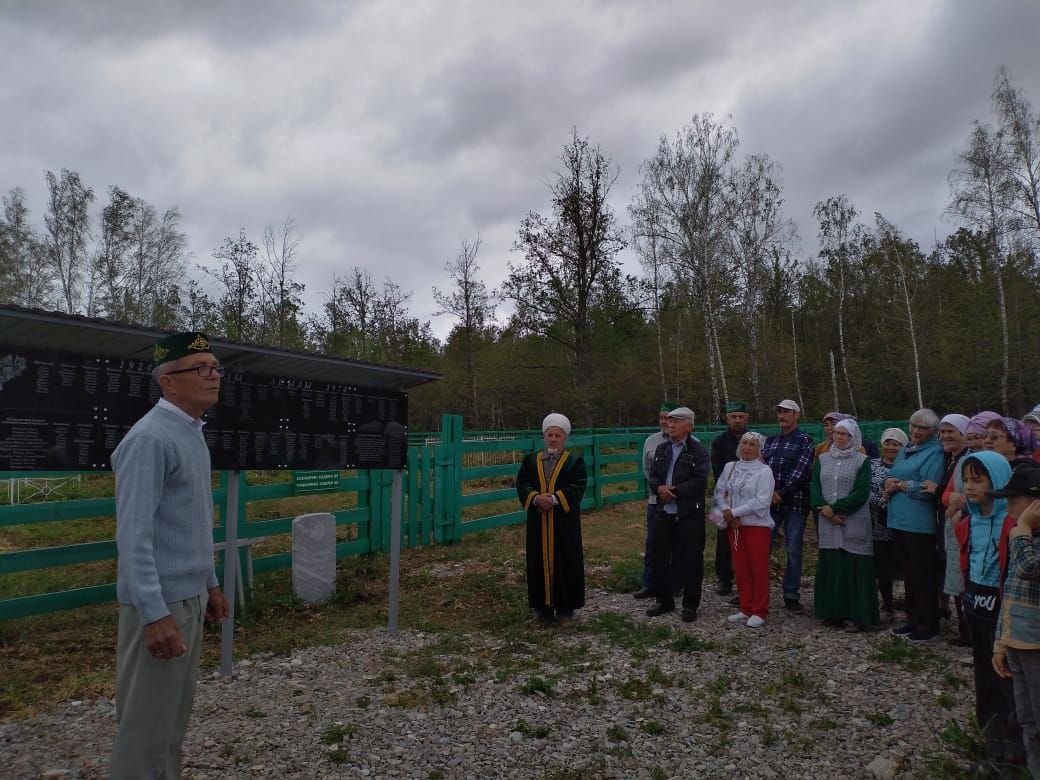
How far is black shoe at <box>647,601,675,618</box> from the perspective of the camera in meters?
5.96

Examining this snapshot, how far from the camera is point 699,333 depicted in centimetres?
3353

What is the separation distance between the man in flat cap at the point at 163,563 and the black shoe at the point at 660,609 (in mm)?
4371

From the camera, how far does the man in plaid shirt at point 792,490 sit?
6.10m

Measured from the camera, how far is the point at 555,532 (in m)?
5.75

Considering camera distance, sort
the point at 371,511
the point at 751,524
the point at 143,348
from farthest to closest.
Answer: the point at 371,511 < the point at 751,524 < the point at 143,348

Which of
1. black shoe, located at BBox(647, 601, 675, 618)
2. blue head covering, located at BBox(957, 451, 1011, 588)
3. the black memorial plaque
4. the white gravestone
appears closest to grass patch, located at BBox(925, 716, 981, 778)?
blue head covering, located at BBox(957, 451, 1011, 588)

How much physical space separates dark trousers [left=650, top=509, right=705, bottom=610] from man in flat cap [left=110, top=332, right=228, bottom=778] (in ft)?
14.6

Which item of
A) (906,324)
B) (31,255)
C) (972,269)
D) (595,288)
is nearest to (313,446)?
(595,288)

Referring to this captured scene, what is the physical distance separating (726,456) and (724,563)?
116 centimetres

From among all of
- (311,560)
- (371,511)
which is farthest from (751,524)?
(371,511)

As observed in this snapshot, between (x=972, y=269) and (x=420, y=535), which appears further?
(x=972, y=269)

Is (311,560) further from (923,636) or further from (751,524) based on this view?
(923,636)

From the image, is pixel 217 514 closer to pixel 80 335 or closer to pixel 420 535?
pixel 420 535

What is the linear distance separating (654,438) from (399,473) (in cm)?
314
